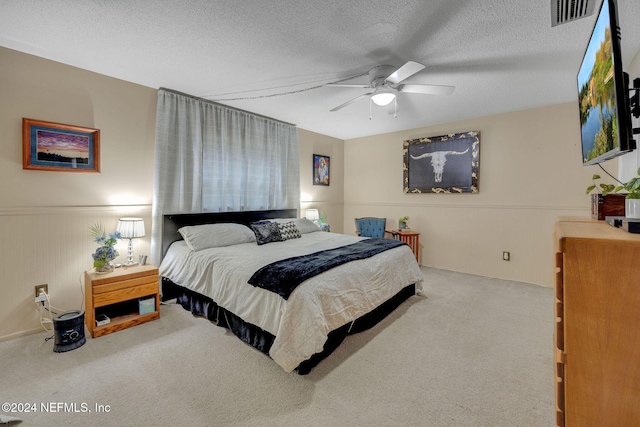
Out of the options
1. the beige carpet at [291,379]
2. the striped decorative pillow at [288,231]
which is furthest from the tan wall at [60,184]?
the striped decorative pillow at [288,231]

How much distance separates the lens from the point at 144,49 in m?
2.38

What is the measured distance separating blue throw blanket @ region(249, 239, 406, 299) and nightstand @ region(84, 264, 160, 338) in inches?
50.6

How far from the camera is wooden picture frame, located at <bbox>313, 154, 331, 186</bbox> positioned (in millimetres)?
5340

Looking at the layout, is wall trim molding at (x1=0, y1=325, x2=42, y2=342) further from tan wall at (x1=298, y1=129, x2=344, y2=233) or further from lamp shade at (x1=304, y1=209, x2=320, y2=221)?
tan wall at (x1=298, y1=129, x2=344, y2=233)

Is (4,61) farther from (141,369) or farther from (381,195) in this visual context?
(381,195)

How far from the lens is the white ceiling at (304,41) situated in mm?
1874

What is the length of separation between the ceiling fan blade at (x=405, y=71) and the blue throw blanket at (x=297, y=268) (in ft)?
5.42

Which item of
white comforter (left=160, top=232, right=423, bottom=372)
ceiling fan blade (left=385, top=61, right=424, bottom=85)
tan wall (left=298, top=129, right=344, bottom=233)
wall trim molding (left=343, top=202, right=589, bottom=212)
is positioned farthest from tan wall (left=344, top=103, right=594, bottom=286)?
ceiling fan blade (left=385, top=61, right=424, bottom=85)

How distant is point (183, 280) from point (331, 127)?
3.42 meters

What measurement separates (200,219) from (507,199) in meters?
4.34

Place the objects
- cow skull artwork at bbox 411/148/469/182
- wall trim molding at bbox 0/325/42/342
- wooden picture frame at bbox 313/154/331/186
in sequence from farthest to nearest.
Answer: wooden picture frame at bbox 313/154/331/186, cow skull artwork at bbox 411/148/469/182, wall trim molding at bbox 0/325/42/342

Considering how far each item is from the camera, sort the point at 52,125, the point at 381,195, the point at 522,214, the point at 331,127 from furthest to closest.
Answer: the point at 381,195
the point at 331,127
the point at 522,214
the point at 52,125

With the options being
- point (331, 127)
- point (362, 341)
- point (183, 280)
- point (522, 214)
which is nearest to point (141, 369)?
point (183, 280)

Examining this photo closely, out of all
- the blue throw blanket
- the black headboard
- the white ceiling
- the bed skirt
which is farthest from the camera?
the black headboard
